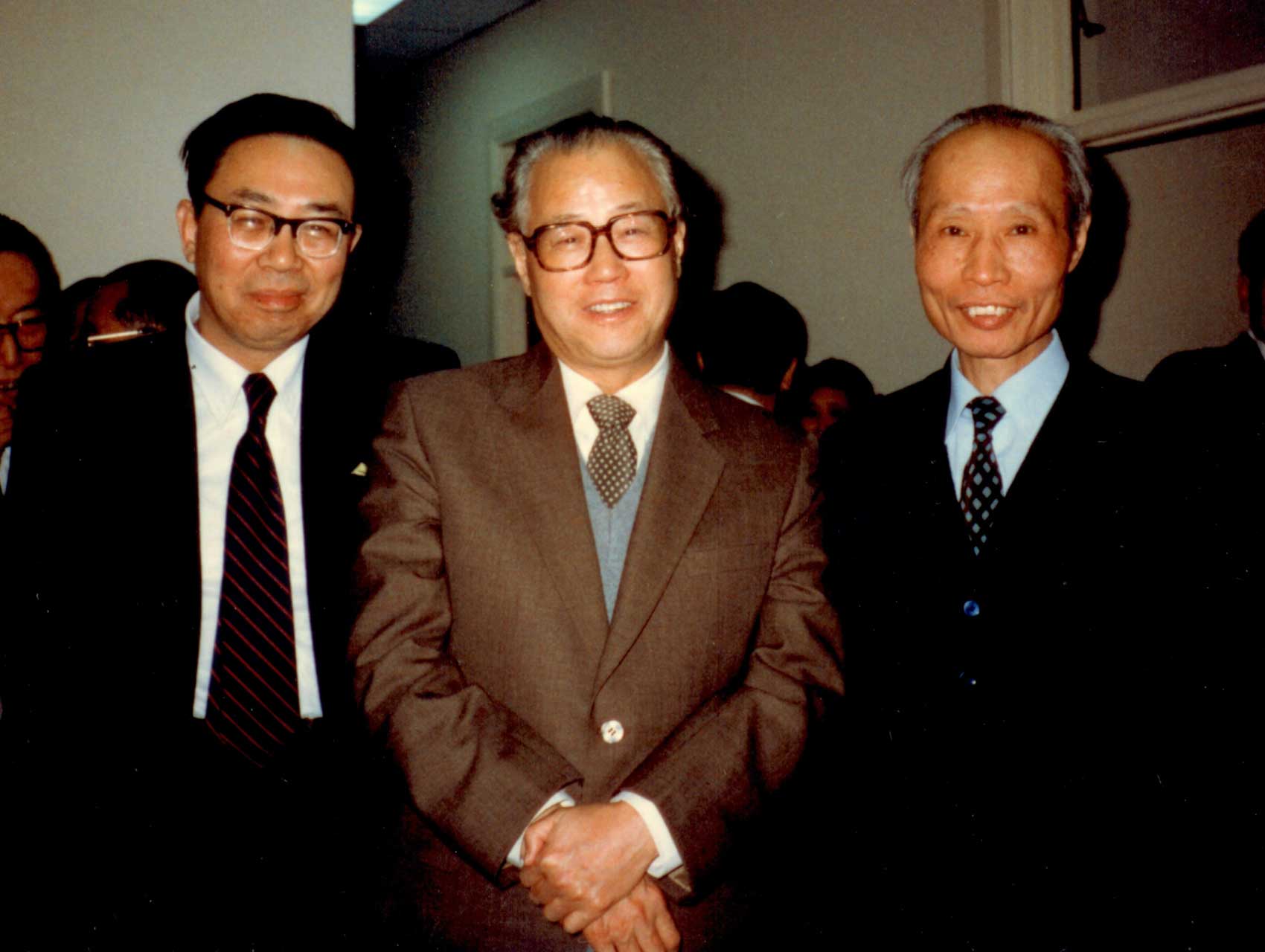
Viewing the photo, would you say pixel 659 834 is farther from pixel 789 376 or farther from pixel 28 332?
pixel 789 376

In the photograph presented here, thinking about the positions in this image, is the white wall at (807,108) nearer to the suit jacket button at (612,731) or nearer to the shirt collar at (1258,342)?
the shirt collar at (1258,342)

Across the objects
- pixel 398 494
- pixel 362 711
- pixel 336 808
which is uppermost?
pixel 398 494

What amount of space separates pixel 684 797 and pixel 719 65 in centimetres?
402

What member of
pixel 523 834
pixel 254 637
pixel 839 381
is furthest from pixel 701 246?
pixel 523 834

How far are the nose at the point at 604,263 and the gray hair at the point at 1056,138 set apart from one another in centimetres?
65

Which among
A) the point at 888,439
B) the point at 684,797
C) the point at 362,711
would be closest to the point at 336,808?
the point at 362,711

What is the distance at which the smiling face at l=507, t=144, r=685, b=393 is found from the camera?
1.64 metres

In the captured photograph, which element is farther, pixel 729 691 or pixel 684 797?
pixel 729 691

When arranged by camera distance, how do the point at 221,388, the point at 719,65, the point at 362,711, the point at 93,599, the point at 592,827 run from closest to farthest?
the point at 592,827 < the point at 362,711 < the point at 93,599 < the point at 221,388 < the point at 719,65

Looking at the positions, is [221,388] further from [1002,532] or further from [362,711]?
[1002,532]

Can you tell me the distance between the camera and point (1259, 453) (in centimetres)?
163

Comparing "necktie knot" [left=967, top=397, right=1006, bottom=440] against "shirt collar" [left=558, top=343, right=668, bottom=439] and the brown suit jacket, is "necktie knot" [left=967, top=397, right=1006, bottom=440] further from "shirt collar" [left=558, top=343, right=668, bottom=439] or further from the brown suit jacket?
"shirt collar" [left=558, top=343, right=668, bottom=439]

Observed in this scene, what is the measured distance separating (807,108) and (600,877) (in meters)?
3.62

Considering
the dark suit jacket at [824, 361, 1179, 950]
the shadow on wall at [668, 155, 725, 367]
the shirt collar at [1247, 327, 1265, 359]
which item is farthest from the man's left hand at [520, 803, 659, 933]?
the shadow on wall at [668, 155, 725, 367]
